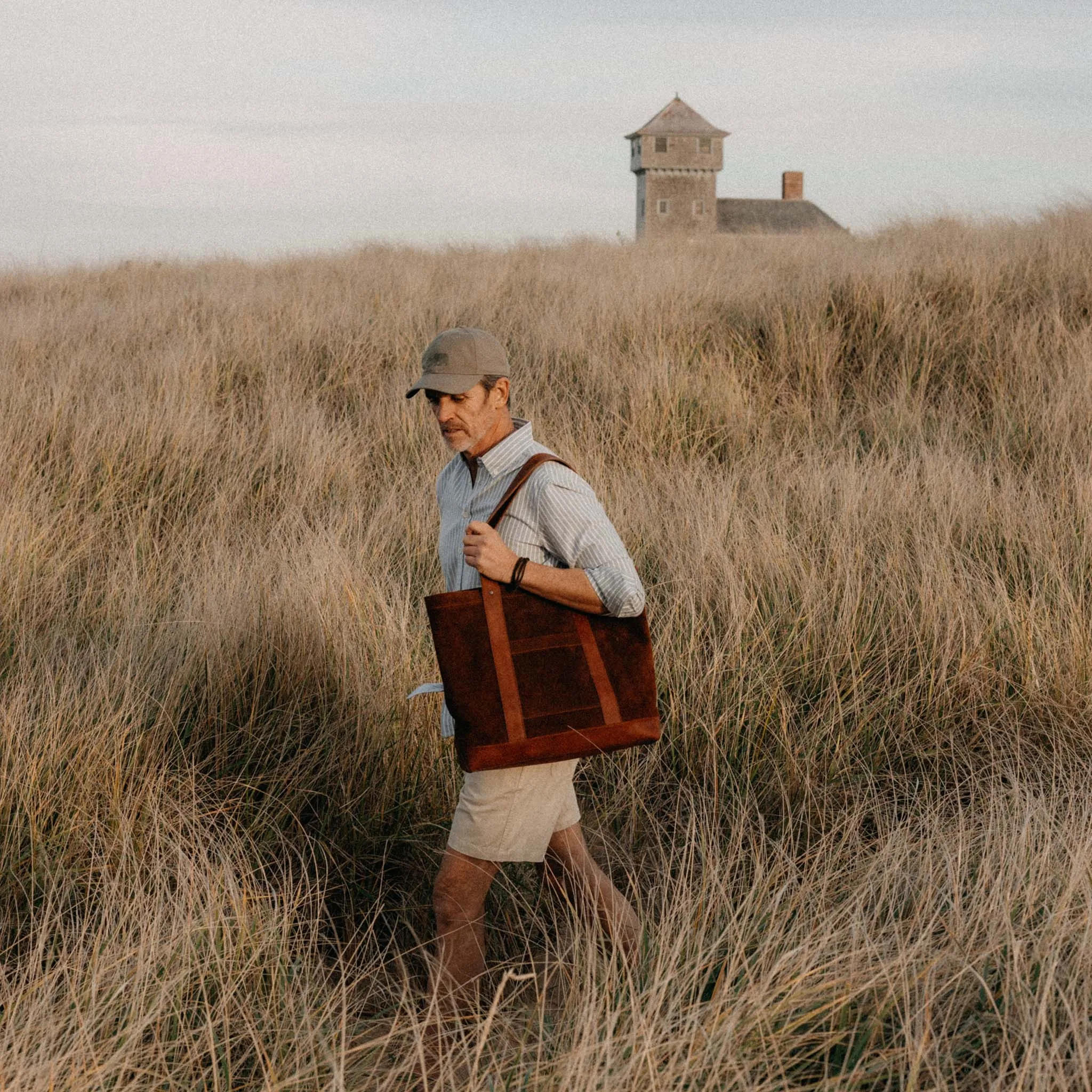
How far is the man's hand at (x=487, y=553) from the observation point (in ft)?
6.66

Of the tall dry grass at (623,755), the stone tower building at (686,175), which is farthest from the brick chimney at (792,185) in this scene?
the tall dry grass at (623,755)

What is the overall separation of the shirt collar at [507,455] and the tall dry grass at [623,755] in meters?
0.96

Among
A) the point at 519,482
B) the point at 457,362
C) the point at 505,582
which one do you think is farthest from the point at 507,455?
the point at 505,582

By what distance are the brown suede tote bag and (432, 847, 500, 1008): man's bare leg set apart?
286 millimetres

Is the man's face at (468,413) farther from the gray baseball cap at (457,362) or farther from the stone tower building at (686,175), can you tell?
the stone tower building at (686,175)

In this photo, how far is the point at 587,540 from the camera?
214cm

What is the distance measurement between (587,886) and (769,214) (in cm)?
6627

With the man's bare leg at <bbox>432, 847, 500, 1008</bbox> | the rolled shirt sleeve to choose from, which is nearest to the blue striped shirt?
the rolled shirt sleeve

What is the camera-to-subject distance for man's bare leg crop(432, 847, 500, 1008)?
7.43ft

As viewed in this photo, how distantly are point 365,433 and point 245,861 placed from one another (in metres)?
3.87

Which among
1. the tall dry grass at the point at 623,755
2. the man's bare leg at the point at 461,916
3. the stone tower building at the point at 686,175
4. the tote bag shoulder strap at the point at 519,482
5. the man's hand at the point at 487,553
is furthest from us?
the stone tower building at the point at 686,175

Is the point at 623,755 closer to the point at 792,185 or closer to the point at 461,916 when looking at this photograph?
the point at 461,916

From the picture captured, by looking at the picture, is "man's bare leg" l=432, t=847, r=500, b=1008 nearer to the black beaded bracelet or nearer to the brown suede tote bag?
the brown suede tote bag

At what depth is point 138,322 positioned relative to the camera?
27.5 ft
